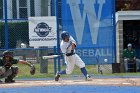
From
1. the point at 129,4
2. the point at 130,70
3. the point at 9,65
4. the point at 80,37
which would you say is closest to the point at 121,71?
the point at 130,70

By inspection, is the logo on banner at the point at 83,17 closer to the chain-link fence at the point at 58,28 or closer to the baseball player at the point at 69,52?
the chain-link fence at the point at 58,28

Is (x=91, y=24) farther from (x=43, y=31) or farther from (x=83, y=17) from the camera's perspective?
(x=43, y=31)

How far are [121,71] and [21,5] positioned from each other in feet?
16.5

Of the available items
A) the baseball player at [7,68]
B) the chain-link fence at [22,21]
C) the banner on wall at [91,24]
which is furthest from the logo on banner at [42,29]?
the baseball player at [7,68]

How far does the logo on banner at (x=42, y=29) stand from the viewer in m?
19.8

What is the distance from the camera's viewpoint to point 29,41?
20.0 m

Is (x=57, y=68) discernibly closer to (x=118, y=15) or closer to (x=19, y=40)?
(x=19, y=40)

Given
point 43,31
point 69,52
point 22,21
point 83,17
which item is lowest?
point 69,52

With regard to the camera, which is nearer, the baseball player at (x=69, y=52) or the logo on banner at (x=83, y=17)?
the baseball player at (x=69, y=52)

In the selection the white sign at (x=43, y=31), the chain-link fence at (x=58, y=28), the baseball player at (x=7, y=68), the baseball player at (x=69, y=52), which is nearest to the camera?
the baseball player at (x=7, y=68)

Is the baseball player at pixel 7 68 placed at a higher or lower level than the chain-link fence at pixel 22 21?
lower

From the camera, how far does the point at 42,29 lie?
19.8m

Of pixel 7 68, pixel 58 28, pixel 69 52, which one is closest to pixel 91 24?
pixel 58 28

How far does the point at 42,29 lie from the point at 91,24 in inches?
79.5
